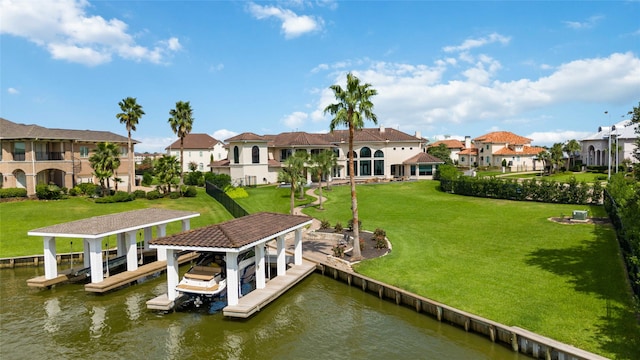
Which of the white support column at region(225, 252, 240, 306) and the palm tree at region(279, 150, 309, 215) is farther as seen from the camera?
the palm tree at region(279, 150, 309, 215)

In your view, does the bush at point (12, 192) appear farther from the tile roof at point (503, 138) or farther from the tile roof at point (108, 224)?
the tile roof at point (503, 138)

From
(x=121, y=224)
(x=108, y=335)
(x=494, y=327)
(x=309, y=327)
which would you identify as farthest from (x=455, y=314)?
(x=121, y=224)

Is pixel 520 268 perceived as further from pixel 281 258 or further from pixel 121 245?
pixel 121 245

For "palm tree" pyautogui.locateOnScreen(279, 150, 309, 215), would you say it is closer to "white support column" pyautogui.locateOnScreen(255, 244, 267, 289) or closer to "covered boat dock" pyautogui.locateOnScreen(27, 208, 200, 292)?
"covered boat dock" pyautogui.locateOnScreen(27, 208, 200, 292)

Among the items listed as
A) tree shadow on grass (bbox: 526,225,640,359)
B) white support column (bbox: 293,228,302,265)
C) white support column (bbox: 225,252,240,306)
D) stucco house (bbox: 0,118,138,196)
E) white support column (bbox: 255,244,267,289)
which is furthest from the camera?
stucco house (bbox: 0,118,138,196)

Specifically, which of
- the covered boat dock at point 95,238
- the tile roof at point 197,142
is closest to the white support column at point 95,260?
the covered boat dock at point 95,238

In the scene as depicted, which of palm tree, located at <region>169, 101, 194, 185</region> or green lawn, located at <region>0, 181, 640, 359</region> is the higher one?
palm tree, located at <region>169, 101, 194, 185</region>

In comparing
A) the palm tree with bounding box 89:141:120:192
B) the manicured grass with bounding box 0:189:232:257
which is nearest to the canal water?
the manicured grass with bounding box 0:189:232:257
